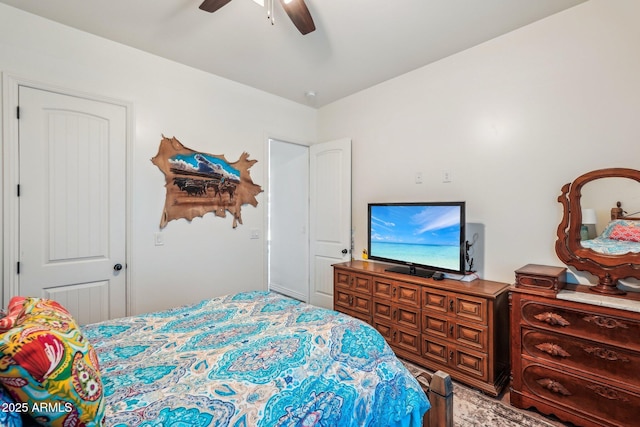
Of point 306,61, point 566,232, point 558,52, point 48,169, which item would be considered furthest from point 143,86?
point 566,232

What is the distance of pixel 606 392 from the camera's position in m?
1.71

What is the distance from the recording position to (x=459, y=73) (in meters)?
2.73

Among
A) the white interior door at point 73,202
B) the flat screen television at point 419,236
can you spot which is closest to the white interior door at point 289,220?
the flat screen television at point 419,236

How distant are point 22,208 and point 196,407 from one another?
224 centimetres

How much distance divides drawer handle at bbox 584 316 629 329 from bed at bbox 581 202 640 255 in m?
0.46

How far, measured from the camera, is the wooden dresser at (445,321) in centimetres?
216

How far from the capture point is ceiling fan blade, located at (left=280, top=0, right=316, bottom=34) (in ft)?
5.66

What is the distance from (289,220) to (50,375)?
151 inches

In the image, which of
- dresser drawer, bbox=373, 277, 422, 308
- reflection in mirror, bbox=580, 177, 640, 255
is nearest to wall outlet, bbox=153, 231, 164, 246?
dresser drawer, bbox=373, 277, 422, 308

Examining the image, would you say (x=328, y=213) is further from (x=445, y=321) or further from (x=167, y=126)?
(x=167, y=126)

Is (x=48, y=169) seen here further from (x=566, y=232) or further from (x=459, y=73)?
(x=566, y=232)

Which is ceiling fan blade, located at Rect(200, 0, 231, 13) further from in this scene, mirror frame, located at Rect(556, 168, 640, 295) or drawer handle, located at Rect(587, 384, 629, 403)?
drawer handle, located at Rect(587, 384, 629, 403)

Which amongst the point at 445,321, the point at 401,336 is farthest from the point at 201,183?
the point at 445,321

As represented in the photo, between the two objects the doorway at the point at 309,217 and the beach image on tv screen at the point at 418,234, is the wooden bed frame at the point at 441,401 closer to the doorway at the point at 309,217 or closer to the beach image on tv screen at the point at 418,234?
the beach image on tv screen at the point at 418,234
